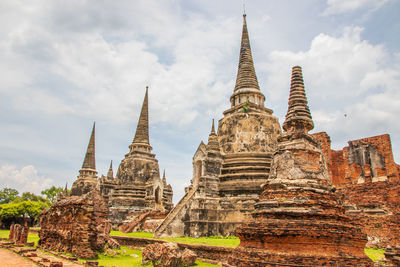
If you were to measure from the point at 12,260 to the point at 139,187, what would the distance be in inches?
680

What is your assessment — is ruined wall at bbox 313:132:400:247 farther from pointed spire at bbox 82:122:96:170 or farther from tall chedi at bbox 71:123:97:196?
pointed spire at bbox 82:122:96:170

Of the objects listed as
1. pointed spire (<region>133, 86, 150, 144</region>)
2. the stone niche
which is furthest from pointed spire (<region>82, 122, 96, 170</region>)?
the stone niche

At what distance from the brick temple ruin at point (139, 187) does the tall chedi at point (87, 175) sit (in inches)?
279

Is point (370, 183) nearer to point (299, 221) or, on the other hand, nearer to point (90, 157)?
point (299, 221)

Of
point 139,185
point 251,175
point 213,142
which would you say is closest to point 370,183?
point 251,175

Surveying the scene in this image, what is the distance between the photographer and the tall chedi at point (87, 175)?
3684 centimetres

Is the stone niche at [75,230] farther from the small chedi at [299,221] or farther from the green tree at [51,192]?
the green tree at [51,192]

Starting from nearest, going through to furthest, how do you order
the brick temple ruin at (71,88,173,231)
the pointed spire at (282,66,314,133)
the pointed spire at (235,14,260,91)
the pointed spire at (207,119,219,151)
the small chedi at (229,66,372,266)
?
the small chedi at (229,66,372,266) → the pointed spire at (282,66,314,133) → the pointed spire at (207,119,219,151) → the pointed spire at (235,14,260,91) → the brick temple ruin at (71,88,173,231)

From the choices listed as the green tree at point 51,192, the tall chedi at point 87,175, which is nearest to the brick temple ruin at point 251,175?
the tall chedi at point 87,175

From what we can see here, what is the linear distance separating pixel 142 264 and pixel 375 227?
9.28 metres

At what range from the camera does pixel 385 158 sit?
15.5m

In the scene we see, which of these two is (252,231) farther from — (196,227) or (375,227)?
(196,227)

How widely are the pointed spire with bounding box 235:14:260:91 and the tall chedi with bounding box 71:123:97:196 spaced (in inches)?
855

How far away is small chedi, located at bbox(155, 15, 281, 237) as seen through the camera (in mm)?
17750
